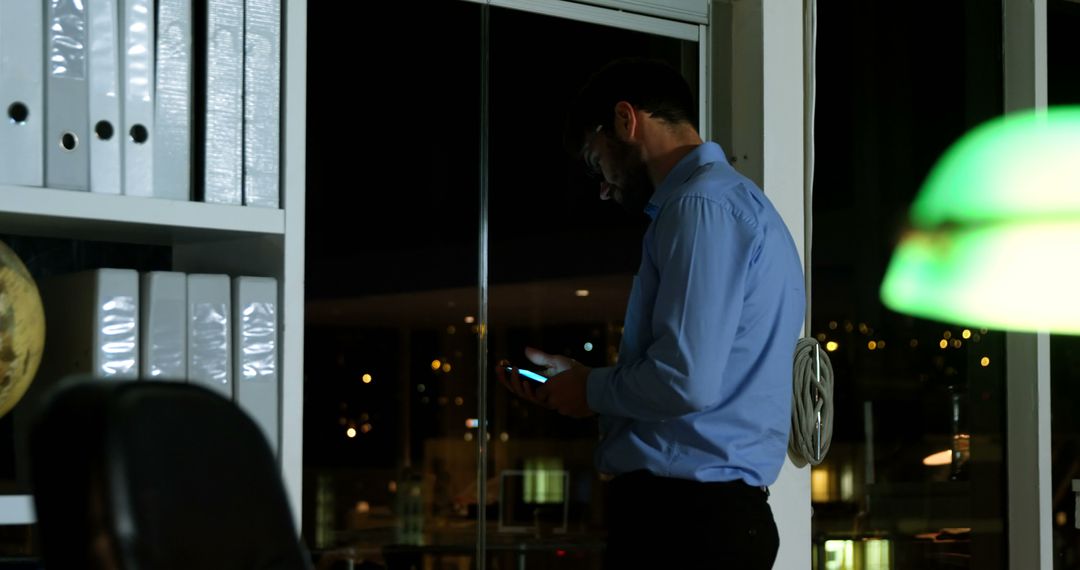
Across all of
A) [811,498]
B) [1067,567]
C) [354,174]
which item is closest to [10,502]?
[354,174]

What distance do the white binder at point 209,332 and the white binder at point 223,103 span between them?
0.40ft

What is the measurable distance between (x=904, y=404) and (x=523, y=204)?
4.11 feet

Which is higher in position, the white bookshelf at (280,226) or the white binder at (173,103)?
the white binder at (173,103)

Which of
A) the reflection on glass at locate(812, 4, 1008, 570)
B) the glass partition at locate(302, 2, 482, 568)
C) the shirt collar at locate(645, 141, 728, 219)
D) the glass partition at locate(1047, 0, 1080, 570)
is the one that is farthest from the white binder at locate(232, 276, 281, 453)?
the glass partition at locate(1047, 0, 1080, 570)

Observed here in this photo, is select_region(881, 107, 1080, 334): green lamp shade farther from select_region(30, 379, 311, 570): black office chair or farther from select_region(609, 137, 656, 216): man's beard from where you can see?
select_region(30, 379, 311, 570): black office chair

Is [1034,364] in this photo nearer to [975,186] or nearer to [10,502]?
[975,186]

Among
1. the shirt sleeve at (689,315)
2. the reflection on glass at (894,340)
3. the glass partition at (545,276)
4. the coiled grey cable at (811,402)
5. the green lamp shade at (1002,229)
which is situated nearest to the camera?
the shirt sleeve at (689,315)

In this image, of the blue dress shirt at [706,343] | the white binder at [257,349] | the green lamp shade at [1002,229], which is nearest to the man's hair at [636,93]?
the blue dress shirt at [706,343]

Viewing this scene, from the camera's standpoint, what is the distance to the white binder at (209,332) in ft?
6.31

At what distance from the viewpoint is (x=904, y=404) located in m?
3.63

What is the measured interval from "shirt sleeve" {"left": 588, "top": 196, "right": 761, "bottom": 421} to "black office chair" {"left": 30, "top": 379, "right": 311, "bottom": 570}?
101 centimetres

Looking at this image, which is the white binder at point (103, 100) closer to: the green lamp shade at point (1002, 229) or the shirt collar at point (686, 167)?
the shirt collar at point (686, 167)

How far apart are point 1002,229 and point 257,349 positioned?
2.52 meters

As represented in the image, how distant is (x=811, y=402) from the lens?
2.74 m
